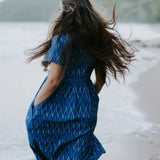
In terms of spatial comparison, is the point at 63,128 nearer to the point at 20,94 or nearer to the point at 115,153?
the point at 115,153

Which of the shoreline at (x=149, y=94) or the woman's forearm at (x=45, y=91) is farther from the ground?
the woman's forearm at (x=45, y=91)

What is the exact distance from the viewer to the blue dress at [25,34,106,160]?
210 cm

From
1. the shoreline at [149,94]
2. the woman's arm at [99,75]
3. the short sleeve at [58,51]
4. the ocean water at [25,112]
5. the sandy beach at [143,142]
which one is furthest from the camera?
the shoreline at [149,94]

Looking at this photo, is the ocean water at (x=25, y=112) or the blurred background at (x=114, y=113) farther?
the ocean water at (x=25, y=112)

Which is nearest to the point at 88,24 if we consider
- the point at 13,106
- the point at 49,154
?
the point at 49,154

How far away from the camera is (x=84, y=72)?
7.06ft

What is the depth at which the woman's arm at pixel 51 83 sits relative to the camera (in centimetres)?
199

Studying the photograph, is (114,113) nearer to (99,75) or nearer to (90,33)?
(99,75)

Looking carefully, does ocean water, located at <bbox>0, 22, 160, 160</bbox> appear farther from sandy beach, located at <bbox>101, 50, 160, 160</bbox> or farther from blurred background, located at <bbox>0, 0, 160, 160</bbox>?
sandy beach, located at <bbox>101, 50, 160, 160</bbox>

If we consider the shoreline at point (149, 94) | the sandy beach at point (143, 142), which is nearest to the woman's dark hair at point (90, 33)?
the sandy beach at point (143, 142)

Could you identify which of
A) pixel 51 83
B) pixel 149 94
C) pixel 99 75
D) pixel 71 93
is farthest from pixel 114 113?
pixel 51 83

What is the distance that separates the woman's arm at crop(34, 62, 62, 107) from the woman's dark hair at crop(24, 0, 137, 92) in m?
0.06

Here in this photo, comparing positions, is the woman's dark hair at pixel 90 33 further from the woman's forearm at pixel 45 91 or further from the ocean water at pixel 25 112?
the ocean water at pixel 25 112

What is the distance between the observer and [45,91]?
205 cm
